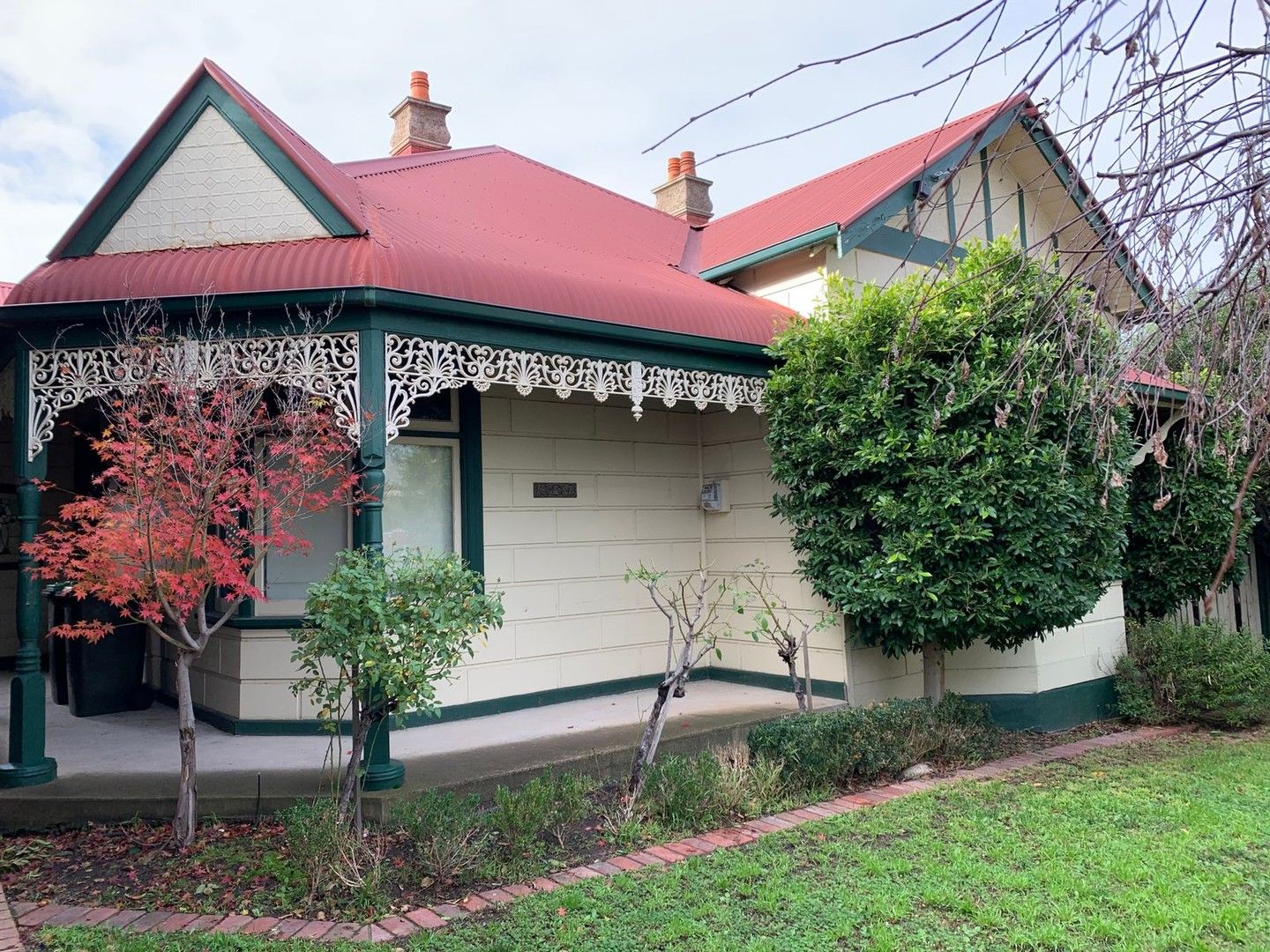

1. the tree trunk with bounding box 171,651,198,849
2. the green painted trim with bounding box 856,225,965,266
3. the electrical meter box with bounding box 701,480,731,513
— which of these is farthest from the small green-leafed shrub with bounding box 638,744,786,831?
the green painted trim with bounding box 856,225,965,266

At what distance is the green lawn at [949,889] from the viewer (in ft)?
12.5

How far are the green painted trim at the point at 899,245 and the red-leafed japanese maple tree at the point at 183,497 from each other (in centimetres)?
557

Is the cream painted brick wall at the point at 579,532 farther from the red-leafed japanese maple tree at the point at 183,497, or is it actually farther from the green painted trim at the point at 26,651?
the green painted trim at the point at 26,651

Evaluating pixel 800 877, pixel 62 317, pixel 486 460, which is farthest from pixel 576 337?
pixel 800 877

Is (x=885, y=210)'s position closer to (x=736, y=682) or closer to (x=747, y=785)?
(x=736, y=682)

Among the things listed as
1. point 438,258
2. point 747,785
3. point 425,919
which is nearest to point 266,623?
point 438,258

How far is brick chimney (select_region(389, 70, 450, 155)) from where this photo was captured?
11117mm

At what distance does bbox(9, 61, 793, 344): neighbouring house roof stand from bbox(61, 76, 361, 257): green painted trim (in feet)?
0.11

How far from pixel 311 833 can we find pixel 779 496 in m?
4.63

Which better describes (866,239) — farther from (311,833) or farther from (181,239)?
(311,833)

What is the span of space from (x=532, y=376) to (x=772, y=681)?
3867mm

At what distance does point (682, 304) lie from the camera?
23.8 feet

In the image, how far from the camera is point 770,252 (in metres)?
8.48

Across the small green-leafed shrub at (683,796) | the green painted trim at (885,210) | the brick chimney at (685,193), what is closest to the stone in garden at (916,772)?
the small green-leafed shrub at (683,796)
